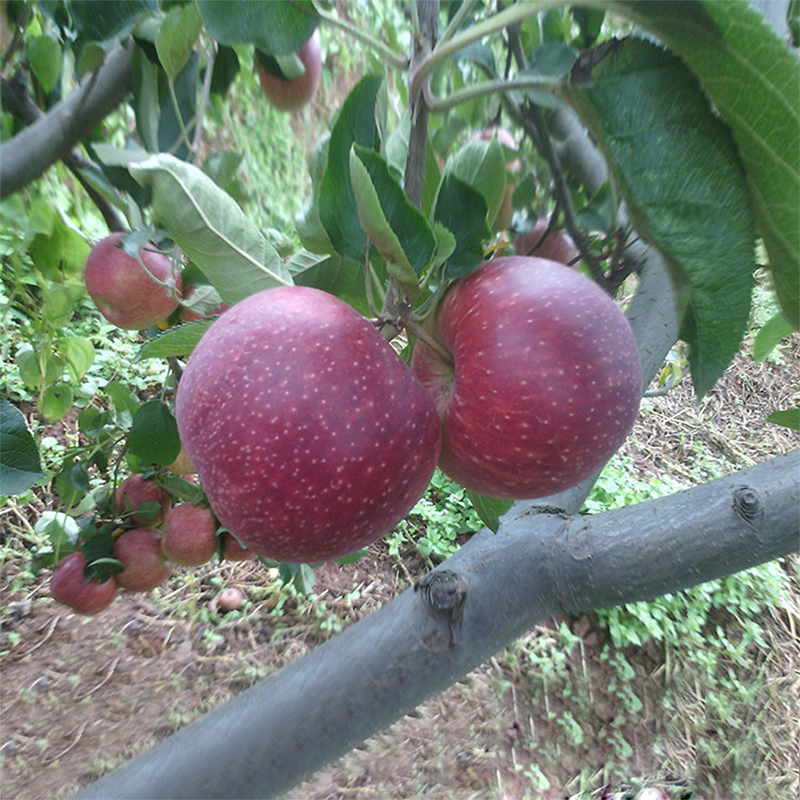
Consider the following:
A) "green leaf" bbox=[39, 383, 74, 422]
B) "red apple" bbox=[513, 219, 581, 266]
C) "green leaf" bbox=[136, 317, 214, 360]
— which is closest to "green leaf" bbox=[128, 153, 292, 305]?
"green leaf" bbox=[136, 317, 214, 360]

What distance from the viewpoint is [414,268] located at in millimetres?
385

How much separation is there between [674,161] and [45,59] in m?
0.76

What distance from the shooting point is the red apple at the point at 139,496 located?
103 cm

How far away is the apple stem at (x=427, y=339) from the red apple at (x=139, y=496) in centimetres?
72

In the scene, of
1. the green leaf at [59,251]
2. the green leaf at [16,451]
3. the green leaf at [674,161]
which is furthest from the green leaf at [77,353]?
the green leaf at [674,161]

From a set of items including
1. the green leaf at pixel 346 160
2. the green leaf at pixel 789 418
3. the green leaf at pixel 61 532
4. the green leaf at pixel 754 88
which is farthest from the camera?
the green leaf at pixel 61 532

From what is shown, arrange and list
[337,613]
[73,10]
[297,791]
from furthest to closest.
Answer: [337,613]
[297,791]
[73,10]

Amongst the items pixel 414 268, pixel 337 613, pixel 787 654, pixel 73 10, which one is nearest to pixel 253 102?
pixel 73 10

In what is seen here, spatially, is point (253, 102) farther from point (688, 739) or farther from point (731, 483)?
point (688, 739)

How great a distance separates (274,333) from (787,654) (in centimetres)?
244

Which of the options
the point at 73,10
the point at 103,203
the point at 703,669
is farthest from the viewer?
the point at 703,669

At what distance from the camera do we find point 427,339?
46 cm

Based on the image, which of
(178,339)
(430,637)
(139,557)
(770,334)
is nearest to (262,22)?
(178,339)

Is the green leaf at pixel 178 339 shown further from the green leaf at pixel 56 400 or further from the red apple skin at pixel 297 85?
the green leaf at pixel 56 400
